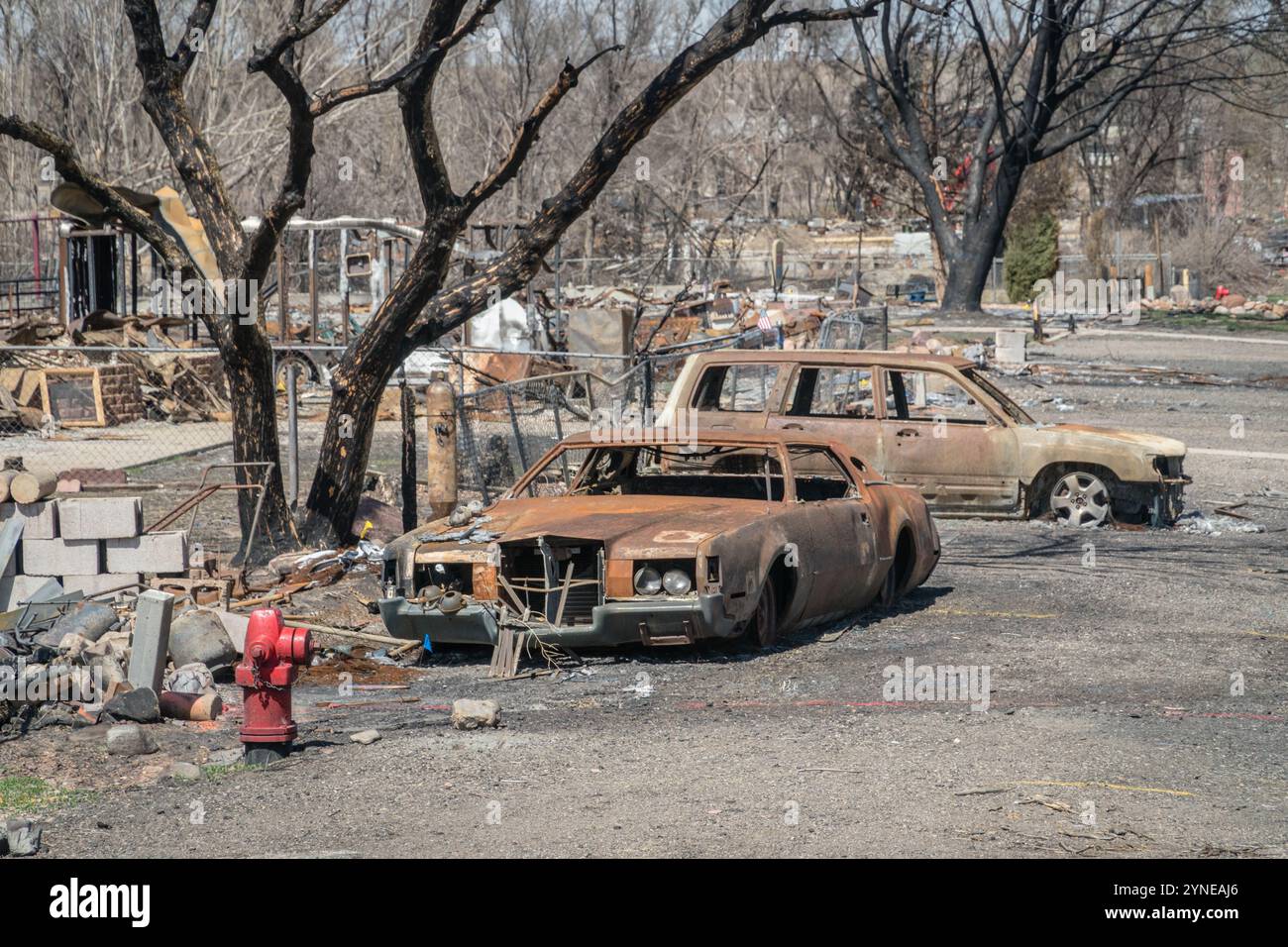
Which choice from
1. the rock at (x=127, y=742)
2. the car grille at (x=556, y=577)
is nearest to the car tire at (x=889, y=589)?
the car grille at (x=556, y=577)

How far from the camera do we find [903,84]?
42.9 metres

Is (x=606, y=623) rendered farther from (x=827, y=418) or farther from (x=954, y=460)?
(x=954, y=460)

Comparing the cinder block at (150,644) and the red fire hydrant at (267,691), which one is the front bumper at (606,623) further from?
the red fire hydrant at (267,691)

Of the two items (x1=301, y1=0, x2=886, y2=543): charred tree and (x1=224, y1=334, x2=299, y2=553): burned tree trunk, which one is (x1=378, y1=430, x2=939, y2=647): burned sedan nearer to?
(x1=301, y1=0, x2=886, y2=543): charred tree

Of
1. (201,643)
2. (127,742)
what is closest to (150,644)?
(201,643)

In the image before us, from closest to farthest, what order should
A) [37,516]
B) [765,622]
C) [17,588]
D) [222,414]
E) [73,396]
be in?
[765,622] < [17,588] < [37,516] < [73,396] < [222,414]

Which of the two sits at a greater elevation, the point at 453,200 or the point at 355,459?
the point at 453,200

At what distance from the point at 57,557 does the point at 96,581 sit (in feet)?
0.96

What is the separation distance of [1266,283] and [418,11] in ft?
93.0

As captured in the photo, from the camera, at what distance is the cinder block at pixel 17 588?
1034 cm

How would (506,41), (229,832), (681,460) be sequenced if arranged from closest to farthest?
(229,832) → (681,460) → (506,41)

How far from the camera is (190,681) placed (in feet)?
28.0
